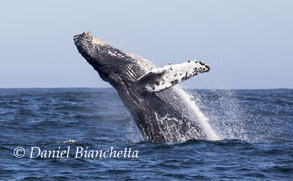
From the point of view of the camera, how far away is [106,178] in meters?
9.46

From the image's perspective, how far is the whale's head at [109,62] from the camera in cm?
1191

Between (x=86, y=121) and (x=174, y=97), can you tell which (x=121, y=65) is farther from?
(x=86, y=121)

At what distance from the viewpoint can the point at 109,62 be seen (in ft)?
39.3

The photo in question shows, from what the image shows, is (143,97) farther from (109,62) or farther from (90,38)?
(90,38)

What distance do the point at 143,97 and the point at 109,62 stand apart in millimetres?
1179

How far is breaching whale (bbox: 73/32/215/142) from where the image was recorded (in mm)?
11594

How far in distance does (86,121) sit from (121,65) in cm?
919

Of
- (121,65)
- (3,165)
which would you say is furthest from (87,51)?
(3,165)

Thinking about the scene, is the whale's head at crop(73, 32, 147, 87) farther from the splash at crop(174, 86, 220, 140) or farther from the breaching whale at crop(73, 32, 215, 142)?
the splash at crop(174, 86, 220, 140)
